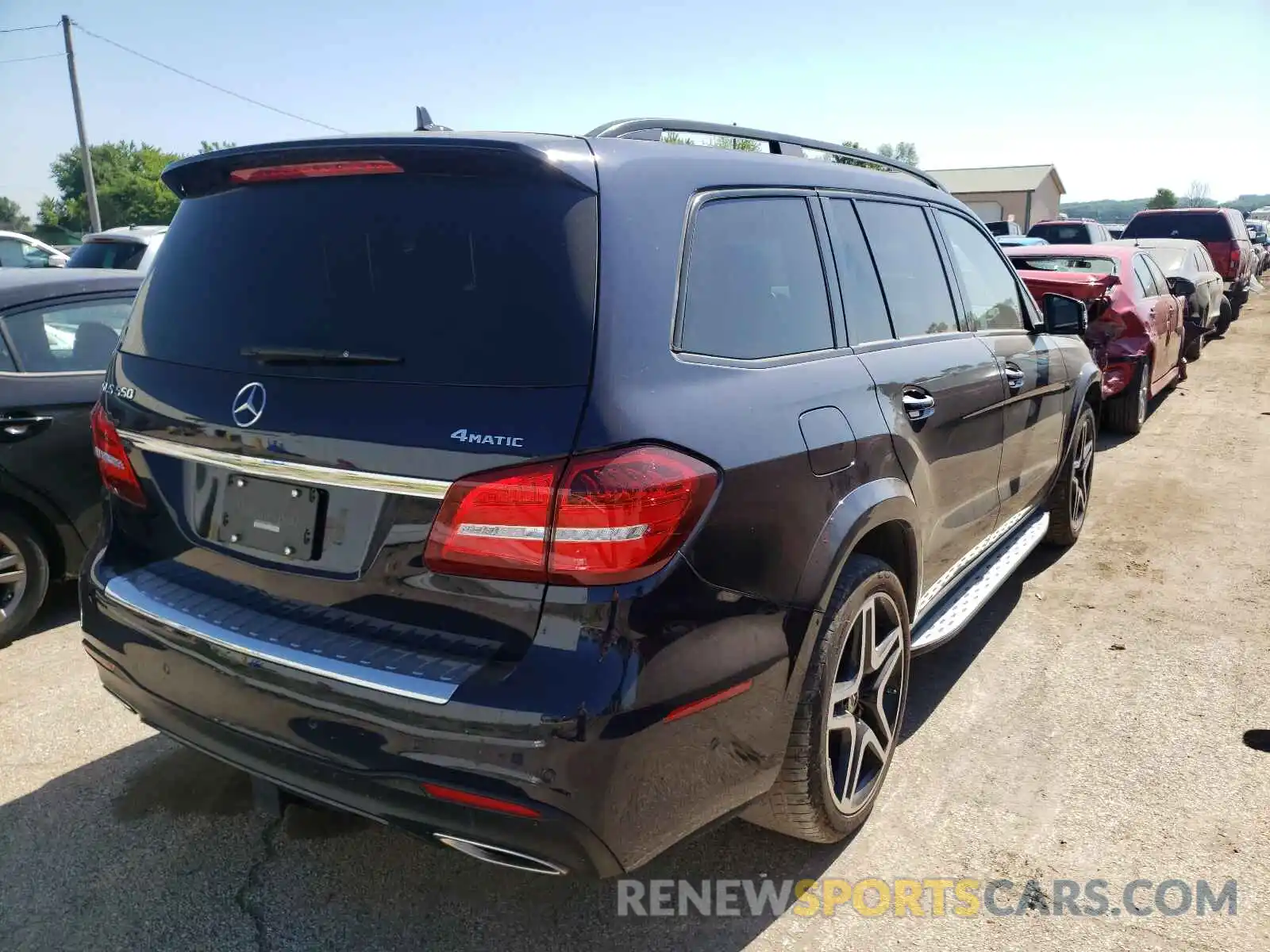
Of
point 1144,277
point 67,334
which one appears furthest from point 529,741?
point 1144,277

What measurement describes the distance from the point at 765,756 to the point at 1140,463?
6389 mm

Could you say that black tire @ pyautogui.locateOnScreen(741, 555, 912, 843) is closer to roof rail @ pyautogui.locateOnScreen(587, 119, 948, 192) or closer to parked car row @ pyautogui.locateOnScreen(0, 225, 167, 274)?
roof rail @ pyautogui.locateOnScreen(587, 119, 948, 192)

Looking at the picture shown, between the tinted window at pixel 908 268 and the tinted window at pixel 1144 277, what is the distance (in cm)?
614

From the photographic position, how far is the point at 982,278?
4.08 metres

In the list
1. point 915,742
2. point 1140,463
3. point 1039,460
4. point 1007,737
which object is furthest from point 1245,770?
point 1140,463

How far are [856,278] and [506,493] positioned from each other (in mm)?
1589

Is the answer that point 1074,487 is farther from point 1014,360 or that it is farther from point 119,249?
point 119,249

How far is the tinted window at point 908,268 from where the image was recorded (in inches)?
126

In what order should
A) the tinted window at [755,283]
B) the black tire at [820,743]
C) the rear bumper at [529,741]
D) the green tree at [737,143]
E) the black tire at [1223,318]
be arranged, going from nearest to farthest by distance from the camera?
1. the rear bumper at [529,741]
2. the tinted window at [755,283]
3. the black tire at [820,743]
4. the green tree at [737,143]
5. the black tire at [1223,318]

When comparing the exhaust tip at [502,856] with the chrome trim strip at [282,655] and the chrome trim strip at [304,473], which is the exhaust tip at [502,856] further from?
the chrome trim strip at [304,473]

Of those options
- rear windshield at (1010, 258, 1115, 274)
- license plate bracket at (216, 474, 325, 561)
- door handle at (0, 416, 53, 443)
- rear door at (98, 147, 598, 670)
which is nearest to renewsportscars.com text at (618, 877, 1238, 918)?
rear door at (98, 147, 598, 670)

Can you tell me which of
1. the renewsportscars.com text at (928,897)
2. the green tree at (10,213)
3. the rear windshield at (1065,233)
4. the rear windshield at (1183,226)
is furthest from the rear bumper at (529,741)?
the green tree at (10,213)

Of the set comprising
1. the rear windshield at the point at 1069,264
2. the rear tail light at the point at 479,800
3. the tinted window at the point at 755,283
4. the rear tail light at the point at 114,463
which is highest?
the tinted window at the point at 755,283

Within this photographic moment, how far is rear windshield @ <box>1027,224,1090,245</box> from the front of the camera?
20.5 meters
